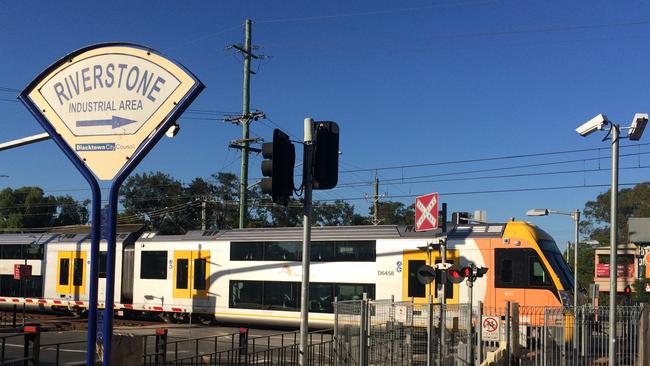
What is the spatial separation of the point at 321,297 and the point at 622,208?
99.1 meters

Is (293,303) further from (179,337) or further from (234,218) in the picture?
(234,218)

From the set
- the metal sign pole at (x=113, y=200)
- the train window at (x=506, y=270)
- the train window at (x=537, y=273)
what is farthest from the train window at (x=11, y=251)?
the metal sign pole at (x=113, y=200)

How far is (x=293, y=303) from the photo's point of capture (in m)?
23.0

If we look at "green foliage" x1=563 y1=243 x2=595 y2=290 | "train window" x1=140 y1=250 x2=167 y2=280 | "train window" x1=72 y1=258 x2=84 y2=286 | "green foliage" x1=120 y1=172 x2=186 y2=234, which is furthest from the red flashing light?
"green foliage" x1=563 y1=243 x2=595 y2=290

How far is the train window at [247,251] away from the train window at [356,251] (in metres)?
3.24

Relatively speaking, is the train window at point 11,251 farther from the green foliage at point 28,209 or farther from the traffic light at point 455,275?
the green foliage at point 28,209

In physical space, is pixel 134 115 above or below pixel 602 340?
above

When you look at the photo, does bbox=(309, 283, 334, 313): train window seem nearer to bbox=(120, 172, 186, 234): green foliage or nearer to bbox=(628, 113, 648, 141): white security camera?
bbox=(628, 113, 648, 141): white security camera

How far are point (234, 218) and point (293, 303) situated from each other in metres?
50.0

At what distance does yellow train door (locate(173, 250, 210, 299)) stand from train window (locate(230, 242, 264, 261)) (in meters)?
1.12

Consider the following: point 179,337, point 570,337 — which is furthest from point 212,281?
point 570,337

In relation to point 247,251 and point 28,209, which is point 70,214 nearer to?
point 28,209

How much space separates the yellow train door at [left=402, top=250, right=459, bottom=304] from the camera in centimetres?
2081

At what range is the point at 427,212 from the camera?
17328 mm
